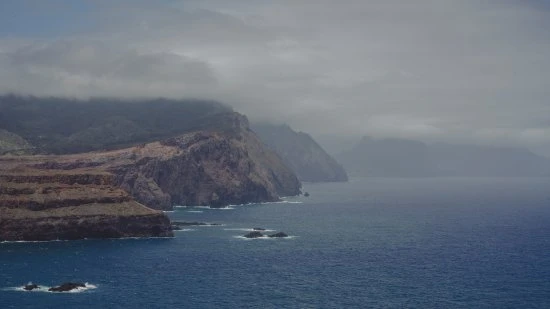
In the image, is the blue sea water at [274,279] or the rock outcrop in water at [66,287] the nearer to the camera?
the blue sea water at [274,279]

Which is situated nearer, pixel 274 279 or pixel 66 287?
pixel 66 287

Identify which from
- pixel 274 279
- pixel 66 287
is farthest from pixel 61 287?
pixel 274 279

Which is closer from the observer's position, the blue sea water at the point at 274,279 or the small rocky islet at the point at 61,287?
the blue sea water at the point at 274,279

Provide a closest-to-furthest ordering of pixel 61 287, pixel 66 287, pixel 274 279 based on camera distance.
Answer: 1. pixel 66 287
2. pixel 61 287
3. pixel 274 279

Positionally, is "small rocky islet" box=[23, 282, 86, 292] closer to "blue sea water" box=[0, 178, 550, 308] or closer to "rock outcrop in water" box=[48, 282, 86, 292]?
"rock outcrop in water" box=[48, 282, 86, 292]

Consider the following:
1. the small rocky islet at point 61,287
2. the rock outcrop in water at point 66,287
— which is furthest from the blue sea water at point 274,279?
the rock outcrop in water at point 66,287

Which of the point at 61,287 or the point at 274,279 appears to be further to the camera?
the point at 274,279

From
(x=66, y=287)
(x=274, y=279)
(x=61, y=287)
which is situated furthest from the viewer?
(x=274, y=279)

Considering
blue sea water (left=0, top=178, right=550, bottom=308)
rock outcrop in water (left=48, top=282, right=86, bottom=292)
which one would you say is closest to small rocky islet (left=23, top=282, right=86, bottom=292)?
rock outcrop in water (left=48, top=282, right=86, bottom=292)

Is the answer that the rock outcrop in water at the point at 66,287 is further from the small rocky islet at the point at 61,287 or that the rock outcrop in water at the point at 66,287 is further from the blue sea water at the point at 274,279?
the blue sea water at the point at 274,279

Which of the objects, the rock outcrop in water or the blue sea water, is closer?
the blue sea water

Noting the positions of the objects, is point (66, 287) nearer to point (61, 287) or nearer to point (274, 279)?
point (61, 287)

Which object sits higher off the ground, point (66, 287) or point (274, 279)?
point (274, 279)

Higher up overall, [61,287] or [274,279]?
[274,279]
